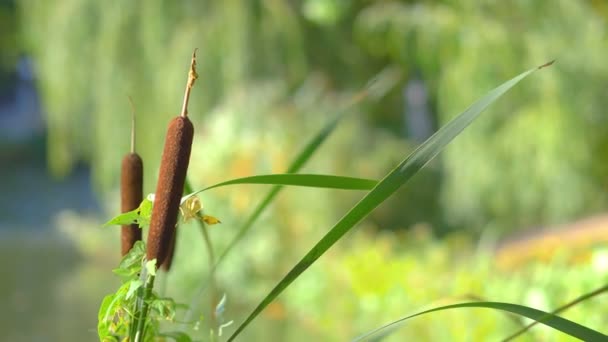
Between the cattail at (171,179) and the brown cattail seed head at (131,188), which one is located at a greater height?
the brown cattail seed head at (131,188)

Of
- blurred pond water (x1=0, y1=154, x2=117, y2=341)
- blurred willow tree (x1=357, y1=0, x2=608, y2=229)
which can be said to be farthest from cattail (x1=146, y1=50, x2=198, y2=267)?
blurred willow tree (x1=357, y1=0, x2=608, y2=229)

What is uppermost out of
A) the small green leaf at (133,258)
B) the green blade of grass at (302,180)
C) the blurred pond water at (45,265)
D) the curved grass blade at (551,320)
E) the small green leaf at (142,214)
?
the blurred pond water at (45,265)

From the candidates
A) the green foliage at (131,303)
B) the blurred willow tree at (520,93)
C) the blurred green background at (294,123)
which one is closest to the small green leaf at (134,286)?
the green foliage at (131,303)

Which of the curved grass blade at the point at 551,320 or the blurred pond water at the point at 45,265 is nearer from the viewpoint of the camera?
the curved grass blade at the point at 551,320

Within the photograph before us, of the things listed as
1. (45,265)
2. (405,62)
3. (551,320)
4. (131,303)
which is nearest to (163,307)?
(131,303)

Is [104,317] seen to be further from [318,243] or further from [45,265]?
[45,265]

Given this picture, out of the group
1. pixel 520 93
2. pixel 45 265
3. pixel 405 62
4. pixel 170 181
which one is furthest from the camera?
pixel 45 265

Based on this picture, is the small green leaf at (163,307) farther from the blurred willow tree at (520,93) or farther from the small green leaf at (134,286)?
the blurred willow tree at (520,93)

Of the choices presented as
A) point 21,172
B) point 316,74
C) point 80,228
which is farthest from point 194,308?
point 21,172
